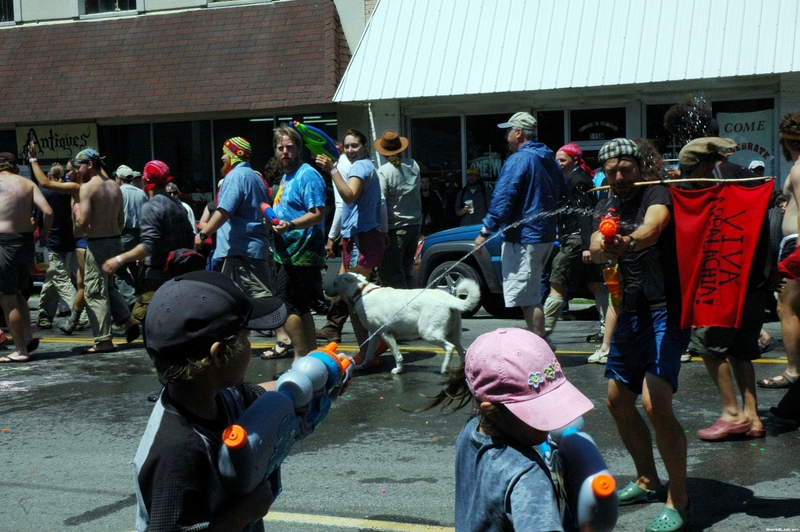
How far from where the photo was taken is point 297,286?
746 centimetres

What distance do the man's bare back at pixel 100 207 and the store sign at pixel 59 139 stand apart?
923 centimetres

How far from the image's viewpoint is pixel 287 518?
452 cm

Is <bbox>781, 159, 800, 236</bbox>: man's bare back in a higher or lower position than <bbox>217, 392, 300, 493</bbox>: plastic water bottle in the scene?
higher

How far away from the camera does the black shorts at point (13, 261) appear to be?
8.49m

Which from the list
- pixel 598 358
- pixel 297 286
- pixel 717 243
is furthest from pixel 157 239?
pixel 717 243

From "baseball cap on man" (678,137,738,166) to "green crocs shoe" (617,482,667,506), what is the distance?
1.71 meters

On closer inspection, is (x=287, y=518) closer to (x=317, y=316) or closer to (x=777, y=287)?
(x=777, y=287)

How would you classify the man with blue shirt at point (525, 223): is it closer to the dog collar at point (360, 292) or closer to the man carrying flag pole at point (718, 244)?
the dog collar at point (360, 292)

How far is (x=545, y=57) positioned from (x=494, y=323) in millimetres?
5505

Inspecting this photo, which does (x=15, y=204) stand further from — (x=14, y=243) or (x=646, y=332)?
(x=646, y=332)

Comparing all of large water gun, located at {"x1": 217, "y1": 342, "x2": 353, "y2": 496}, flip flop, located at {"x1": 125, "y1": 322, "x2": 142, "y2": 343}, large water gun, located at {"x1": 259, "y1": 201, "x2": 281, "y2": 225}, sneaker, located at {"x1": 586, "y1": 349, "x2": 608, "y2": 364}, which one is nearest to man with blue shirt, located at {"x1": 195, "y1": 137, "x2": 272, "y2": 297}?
large water gun, located at {"x1": 259, "y1": 201, "x2": 281, "y2": 225}

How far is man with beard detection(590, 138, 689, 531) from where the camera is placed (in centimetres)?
406

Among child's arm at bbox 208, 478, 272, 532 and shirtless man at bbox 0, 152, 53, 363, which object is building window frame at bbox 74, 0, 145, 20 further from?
child's arm at bbox 208, 478, 272, 532

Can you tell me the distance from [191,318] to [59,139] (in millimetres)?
17107
